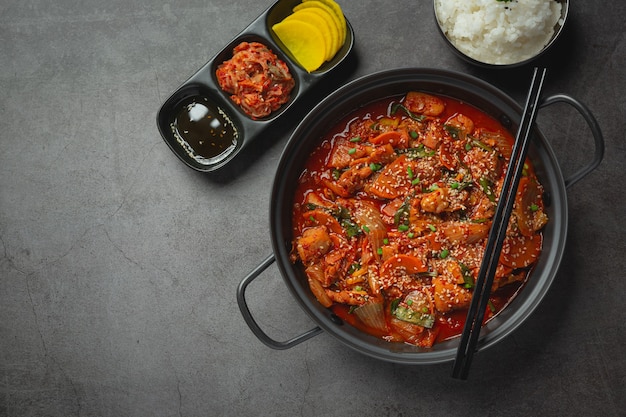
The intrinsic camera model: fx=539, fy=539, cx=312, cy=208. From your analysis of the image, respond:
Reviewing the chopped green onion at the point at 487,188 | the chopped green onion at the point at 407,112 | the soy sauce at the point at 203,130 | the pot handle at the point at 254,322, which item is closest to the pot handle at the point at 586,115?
the chopped green onion at the point at 487,188

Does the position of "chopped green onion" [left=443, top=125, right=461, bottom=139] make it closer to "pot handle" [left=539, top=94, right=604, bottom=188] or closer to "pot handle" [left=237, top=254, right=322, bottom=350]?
"pot handle" [left=539, top=94, right=604, bottom=188]

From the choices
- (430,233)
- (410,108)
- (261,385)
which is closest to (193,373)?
(261,385)

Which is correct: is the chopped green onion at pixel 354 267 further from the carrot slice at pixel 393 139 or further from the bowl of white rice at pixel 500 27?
the bowl of white rice at pixel 500 27

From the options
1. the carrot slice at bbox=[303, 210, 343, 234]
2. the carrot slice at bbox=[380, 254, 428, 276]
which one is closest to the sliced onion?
the carrot slice at bbox=[380, 254, 428, 276]

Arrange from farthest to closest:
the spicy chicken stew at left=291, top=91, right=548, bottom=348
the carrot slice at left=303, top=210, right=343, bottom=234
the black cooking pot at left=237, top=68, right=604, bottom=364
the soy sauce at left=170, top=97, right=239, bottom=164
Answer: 1. the soy sauce at left=170, top=97, right=239, bottom=164
2. the carrot slice at left=303, top=210, right=343, bottom=234
3. the spicy chicken stew at left=291, top=91, right=548, bottom=348
4. the black cooking pot at left=237, top=68, right=604, bottom=364

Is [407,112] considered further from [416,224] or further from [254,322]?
[254,322]

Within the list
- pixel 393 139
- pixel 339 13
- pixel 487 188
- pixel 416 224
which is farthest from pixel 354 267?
pixel 339 13

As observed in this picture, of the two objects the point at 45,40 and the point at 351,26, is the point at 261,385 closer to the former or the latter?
the point at 351,26
